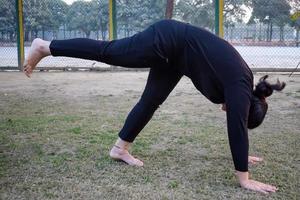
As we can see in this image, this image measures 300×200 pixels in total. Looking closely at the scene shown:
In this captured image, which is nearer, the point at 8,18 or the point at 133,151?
the point at 133,151

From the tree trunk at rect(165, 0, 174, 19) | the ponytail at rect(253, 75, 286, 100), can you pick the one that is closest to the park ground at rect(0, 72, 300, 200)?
the ponytail at rect(253, 75, 286, 100)

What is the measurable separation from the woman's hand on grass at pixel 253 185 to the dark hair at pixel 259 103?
336 millimetres

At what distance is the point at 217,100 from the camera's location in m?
2.93

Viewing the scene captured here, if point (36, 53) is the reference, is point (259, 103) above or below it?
below

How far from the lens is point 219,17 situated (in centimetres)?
1027

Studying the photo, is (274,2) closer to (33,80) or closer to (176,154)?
(33,80)

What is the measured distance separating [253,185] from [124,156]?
99cm

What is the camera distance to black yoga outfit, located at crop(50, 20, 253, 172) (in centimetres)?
273

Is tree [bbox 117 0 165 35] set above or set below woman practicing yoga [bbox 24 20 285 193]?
above

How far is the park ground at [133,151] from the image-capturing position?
2.73 m

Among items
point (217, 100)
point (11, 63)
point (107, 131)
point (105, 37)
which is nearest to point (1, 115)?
point (107, 131)

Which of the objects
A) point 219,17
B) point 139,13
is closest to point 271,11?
point 219,17

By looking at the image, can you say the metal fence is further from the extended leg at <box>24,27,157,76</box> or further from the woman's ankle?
the extended leg at <box>24,27,157,76</box>

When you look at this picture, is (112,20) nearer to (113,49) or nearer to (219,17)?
(219,17)
